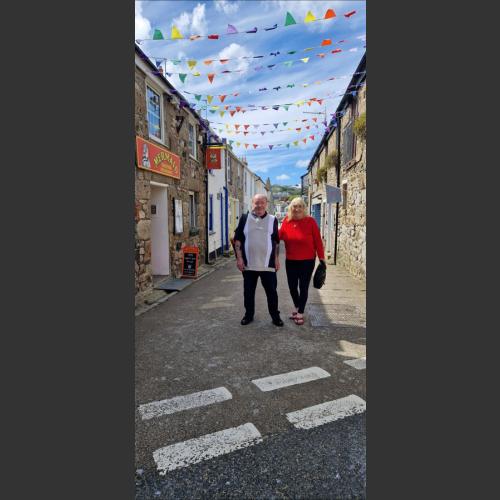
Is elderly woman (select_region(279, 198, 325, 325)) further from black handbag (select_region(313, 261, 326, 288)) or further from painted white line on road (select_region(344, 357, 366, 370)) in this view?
painted white line on road (select_region(344, 357, 366, 370))

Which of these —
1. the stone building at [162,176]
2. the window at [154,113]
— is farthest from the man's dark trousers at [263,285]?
the window at [154,113]

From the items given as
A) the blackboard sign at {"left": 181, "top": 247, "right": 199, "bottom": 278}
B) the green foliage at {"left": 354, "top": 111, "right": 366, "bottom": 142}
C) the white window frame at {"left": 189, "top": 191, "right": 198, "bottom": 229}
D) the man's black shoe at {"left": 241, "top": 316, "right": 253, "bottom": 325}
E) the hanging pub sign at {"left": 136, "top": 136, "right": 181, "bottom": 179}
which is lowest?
the man's black shoe at {"left": 241, "top": 316, "right": 253, "bottom": 325}

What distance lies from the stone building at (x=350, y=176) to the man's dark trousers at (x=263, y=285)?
10.7 feet

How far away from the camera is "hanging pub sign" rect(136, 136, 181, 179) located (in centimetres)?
545

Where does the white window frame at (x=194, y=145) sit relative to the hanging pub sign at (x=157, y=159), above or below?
above

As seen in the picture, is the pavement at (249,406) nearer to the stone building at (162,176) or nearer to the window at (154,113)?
the stone building at (162,176)

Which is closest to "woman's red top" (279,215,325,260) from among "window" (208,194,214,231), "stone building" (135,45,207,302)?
"stone building" (135,45,207,302)

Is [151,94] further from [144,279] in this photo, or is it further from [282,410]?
[282,410]

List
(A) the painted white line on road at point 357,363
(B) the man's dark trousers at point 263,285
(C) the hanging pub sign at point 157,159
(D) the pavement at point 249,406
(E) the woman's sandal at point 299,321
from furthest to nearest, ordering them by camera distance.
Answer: (C) the hanging pub sign at point 157,159 → (E) the woman's sandal at point 299,321 → (B) the man's dark trousers at point 263,285 → (A) the painted white line on road at point 357,363 → (D) the pavement at point 249,406

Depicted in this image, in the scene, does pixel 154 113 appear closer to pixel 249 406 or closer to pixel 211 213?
pixel 211 213

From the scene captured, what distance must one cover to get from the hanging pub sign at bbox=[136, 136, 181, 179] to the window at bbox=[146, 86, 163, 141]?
371 mm

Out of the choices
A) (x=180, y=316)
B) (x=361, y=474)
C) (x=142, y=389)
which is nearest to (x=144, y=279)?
(x=180, y=316)

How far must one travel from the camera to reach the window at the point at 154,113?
6.32 meters

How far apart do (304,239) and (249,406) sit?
211 centimetres
